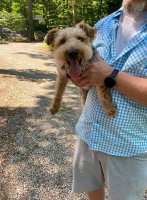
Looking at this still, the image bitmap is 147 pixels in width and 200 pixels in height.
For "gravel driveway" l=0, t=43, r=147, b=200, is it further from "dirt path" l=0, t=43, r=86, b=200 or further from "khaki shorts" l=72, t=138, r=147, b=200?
"khaki shorts" l=72, t=138, r=147, b=200

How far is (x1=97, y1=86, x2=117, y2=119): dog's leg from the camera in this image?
1.43 meters

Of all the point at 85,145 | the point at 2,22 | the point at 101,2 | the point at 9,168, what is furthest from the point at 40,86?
the point at 2,22

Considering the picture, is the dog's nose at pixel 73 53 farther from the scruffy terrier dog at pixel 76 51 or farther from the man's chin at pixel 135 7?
the man's chin at pixel 135 7

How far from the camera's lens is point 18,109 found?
5.24 m

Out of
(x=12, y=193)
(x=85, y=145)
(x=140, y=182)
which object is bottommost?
(x=12, y=193)

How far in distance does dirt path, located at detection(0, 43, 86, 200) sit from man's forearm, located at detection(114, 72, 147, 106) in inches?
82.8

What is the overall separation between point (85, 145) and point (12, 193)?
5.89ft

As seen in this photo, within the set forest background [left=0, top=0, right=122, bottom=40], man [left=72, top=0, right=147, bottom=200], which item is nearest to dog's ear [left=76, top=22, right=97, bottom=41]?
man [left=72, top=0, right=147, bottom=200]

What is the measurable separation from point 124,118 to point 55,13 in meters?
25.3

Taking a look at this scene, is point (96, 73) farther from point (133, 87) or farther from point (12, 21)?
→ point (12, 21)

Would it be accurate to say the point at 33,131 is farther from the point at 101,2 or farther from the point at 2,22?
the point at 2,22

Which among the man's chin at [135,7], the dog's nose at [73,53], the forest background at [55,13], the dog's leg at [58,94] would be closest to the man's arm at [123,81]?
the dog's nose at [73,53]

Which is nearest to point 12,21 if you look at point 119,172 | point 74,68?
point 74,68

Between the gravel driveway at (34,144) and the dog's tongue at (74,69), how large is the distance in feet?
6.65
